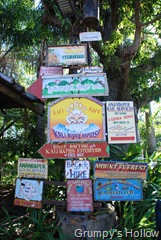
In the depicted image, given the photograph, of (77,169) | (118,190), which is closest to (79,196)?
(77,169)

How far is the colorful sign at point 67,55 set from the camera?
3.89 meters

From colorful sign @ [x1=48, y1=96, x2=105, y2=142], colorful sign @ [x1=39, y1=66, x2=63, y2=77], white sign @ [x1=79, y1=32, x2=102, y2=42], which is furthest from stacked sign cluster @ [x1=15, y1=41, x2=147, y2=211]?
white sign @ [x1=79, y1=32, x2=102, y2=42]

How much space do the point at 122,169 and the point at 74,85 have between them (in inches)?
57.6

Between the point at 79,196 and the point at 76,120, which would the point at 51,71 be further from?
the point at 79,196

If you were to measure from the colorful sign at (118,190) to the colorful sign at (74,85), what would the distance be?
4.39ft

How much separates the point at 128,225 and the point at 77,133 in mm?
1575

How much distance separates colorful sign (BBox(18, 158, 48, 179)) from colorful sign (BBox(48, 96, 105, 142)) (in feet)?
1.36

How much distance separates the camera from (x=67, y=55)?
3906 millimetres

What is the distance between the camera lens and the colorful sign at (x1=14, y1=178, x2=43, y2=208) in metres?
3.64

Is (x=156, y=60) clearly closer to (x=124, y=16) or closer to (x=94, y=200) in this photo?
(x=124, y=16)

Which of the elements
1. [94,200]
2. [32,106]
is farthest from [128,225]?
[32,106]

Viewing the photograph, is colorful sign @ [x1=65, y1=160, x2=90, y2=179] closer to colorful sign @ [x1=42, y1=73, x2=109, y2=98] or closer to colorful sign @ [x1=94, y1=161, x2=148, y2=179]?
colorful sign @ [x1=94, y1=161, x2=148, y2=179]

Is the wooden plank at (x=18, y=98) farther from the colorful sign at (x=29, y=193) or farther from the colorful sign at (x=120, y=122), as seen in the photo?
the colorful sign at (x=120, y=122)

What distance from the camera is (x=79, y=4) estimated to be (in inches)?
191
